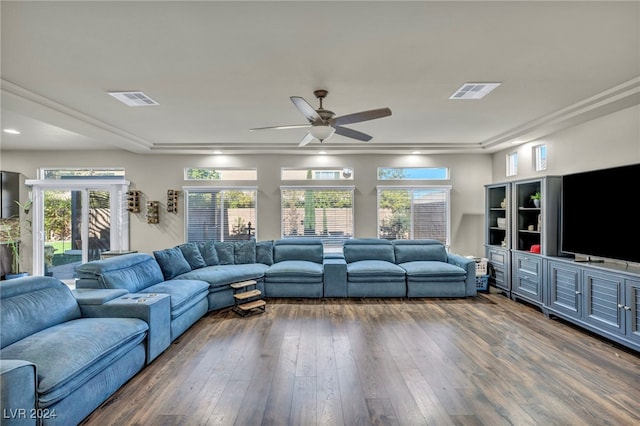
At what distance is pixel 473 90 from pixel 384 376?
3.14 m

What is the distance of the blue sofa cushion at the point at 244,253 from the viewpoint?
568cm

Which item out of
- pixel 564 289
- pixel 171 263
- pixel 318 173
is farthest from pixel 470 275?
pixel 171 263

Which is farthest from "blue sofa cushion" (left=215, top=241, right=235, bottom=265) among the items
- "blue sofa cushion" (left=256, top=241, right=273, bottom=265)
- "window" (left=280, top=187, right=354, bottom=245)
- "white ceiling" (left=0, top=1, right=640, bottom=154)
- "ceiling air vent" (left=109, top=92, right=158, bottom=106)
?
"ceiling air vent" (left=109, top=92, right=158, bottom=106)

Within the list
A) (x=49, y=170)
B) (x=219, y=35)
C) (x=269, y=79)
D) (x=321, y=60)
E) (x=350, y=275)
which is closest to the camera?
(x=219, y=35)

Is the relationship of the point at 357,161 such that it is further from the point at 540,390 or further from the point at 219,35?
the point at 540,390

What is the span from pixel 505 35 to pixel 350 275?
391cm

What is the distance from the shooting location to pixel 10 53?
8.43 ft

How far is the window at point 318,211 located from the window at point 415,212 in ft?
2.45

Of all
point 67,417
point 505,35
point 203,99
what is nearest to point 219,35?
point 203,99

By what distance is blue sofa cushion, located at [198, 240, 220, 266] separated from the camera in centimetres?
541

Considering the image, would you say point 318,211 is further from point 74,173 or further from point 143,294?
point 74,173

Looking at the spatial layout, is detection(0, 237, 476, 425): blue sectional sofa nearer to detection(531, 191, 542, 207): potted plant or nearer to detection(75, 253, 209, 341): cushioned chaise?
detection(75, 253, 209, 341): cushioned chaise

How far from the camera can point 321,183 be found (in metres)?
6.51

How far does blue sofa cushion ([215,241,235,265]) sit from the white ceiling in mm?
2217
